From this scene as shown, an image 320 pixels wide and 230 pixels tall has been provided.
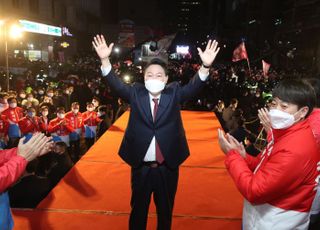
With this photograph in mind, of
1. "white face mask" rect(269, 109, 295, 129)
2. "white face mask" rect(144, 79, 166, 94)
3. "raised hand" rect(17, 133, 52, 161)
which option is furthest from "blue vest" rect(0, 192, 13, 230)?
"white face mask" rect(269, 109, 295, 129)

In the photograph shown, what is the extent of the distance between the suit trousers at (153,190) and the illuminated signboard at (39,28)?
19.5 meters

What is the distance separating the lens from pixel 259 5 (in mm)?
47531

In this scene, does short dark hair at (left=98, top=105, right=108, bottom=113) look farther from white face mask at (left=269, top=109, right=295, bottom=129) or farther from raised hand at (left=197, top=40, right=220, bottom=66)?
white face mask at (left=269, top=109, right=295, bottom=129)

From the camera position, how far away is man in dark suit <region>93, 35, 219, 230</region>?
331 centimetres

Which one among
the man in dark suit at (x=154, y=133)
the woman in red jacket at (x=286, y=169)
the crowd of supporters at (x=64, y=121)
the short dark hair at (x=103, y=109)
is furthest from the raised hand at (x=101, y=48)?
the short dark hair at (x=103, y=109)

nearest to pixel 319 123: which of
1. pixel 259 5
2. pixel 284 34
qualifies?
pixel 284 34

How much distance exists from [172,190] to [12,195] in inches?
96.8

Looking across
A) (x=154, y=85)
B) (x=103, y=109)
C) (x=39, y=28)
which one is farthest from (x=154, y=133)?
(x=39, y=28)

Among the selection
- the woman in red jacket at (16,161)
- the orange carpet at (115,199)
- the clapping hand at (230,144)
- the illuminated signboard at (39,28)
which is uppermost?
the illuminated signboard at (39,28)

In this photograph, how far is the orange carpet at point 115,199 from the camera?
428 centimetres

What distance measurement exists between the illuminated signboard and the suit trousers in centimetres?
1953

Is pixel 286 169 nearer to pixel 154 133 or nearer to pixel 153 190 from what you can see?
pixel 154 133

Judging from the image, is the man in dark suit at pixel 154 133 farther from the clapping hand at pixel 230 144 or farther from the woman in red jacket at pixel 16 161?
the woman in red jacket at pixel 16 161

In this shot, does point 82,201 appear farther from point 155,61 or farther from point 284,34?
point 284,34
